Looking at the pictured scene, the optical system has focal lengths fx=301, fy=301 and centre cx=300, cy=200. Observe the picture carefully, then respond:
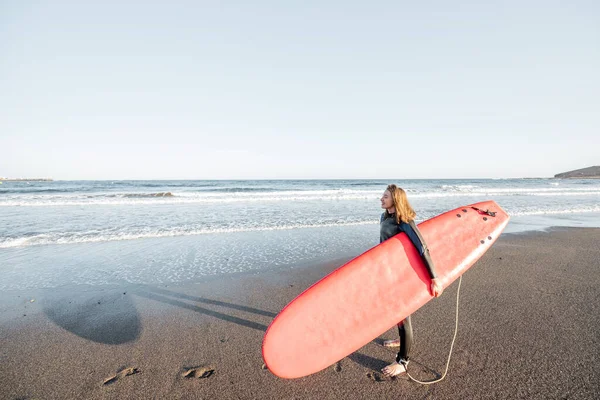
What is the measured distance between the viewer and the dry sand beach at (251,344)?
2.35 metres

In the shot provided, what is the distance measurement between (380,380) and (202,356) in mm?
1589

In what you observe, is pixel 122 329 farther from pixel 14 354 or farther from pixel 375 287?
pixel 375 287

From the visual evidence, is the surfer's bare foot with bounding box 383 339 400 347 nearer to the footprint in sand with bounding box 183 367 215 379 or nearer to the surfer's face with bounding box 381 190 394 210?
the surfer's face with bounding box 381 190 394 210

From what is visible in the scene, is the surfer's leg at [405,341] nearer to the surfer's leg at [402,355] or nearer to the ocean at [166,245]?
the surfer's leg at [402,355]

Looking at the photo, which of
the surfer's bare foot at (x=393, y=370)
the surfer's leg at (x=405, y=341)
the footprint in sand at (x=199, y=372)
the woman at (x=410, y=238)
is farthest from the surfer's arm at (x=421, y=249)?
the footprint in sand at (x=199, y=372)

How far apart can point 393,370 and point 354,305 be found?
586 mm

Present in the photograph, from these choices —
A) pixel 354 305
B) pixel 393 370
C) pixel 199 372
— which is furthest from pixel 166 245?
pixel 393 370

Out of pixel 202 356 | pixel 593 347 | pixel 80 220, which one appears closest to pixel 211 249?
pixel 202 356

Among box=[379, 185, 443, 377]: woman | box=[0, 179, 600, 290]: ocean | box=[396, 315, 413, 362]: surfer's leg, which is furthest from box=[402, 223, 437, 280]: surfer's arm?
box=[0, 179, 600, 290]: ocean

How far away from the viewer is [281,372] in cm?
235

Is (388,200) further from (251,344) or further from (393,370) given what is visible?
(251,344)

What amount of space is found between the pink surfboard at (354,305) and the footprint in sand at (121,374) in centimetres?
122

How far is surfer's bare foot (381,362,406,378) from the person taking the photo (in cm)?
249

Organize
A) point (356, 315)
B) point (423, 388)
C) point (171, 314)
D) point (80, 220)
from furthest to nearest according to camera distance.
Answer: point (80, 220) < point (171, 314) < point (356, 315) < point (423, 388)
